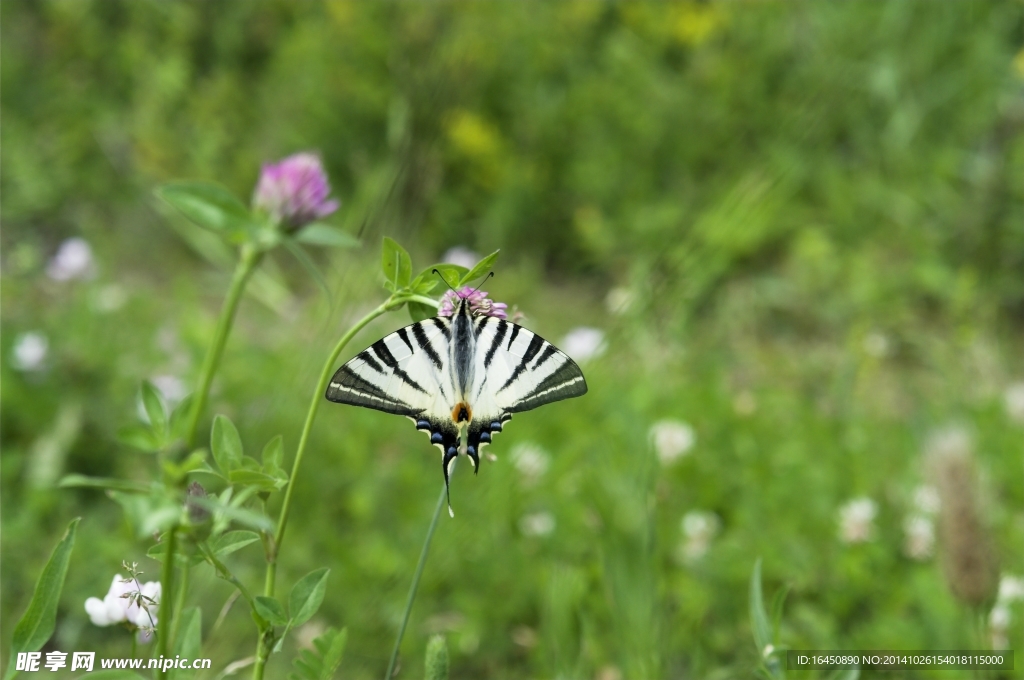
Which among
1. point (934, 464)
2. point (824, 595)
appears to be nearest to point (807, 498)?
point (824, 595)

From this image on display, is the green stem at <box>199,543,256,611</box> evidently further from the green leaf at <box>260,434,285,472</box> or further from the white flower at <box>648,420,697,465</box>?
the white flower at <box>648,420,697,465</box>

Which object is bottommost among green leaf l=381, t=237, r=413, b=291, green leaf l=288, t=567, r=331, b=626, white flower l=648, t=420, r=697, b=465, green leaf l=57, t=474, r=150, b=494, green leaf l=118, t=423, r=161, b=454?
green leaf l=288, t=567, r=331, b=626

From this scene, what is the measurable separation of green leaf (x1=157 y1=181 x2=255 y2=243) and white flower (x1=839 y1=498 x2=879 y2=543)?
1.28 metres

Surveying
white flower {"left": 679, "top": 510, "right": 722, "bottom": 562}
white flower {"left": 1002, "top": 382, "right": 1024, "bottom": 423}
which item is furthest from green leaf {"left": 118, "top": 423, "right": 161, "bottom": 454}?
white flower {"left": 1002, "top": 382, "right": 1024, "bottom": 423}

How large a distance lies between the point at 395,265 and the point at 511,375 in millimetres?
158

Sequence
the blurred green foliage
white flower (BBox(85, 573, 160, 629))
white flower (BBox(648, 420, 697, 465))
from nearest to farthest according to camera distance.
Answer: white flower (BBox(85, 573, 160, 629)), the blurred green foliage, white flower (BBox(648, 420, 697, 465))

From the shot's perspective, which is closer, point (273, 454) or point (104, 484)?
point (104, 484)

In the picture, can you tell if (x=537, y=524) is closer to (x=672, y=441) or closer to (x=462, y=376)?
(x=672, y=441)

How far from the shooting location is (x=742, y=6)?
10.3 ft

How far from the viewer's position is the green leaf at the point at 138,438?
0.52m

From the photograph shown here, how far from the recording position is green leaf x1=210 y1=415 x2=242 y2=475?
0.60 metres

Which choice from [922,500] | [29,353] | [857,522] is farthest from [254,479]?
[29,353]

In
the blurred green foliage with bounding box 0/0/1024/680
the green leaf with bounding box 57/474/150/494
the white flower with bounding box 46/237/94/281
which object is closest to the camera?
the green leaf with bounding box 57/474/150/494

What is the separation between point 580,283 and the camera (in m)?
2.90
